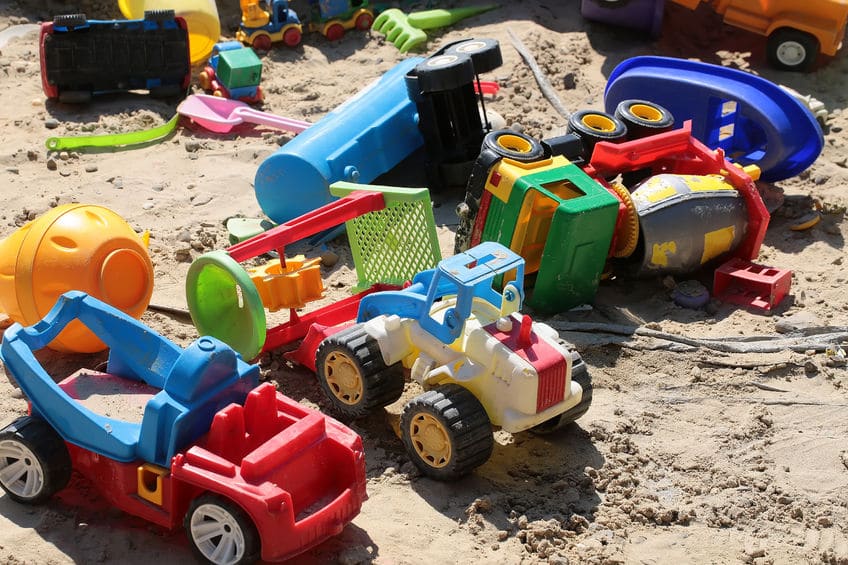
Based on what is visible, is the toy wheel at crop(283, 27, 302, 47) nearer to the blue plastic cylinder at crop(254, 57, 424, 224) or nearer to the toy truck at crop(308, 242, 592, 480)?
the blue plastic cylinder at crop(254, 57, 424, 224)

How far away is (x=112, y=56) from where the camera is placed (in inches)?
263

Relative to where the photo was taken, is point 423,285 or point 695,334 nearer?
point 423,285

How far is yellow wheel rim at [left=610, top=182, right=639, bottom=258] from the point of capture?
4859mm

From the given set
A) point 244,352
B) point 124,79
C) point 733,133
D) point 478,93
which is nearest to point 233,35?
point 124,79

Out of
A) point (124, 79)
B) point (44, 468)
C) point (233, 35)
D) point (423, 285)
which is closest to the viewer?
point (44, 468)

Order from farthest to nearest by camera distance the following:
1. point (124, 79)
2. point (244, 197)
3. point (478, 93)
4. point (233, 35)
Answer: point (233, 35) → point (124, 79) → point (478, 93) → point (244, 197)

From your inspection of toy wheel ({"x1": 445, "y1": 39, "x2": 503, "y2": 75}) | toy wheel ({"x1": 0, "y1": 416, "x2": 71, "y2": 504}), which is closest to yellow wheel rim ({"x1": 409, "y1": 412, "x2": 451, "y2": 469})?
toy wheel ({"x1": 0, "y1": 416, "x2": 71, "y2": 504})

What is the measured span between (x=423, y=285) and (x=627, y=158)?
147 cm

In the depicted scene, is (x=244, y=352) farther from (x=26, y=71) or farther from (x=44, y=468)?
(x=26, y=71)

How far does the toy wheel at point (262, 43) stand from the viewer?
7430 mm

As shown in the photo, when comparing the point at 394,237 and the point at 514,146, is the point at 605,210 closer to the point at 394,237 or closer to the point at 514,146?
the point at 514,146

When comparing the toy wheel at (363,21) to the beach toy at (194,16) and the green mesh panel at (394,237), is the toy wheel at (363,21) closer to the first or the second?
the beach toy at (194,16)

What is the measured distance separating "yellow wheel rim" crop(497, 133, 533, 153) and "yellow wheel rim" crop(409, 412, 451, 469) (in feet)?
5.51

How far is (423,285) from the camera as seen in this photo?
4047 millimetres
